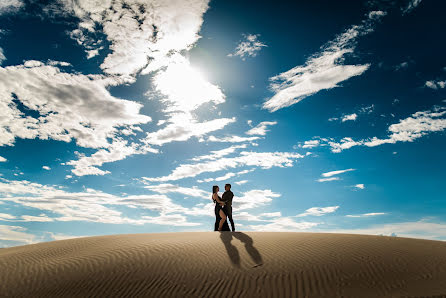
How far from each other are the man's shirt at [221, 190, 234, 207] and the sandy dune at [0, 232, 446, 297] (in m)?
3.15

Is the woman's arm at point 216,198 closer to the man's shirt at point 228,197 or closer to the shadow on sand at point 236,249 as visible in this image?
the man's shirt at point 228,197

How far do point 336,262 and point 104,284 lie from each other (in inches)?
279

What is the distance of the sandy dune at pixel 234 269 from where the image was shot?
820 centimetres

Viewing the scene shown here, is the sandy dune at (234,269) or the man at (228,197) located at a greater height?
the man at (228,197)

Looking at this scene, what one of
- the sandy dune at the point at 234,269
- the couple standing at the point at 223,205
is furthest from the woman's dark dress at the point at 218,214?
the sandy dune at the point at 234,269

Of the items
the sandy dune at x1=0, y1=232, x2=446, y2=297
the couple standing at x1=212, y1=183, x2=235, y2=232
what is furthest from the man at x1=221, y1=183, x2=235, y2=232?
the sandy dune at x1=0, y1=232, x2=446, y2=297

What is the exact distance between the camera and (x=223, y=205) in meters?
15.7

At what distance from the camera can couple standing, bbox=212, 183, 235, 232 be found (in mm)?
15688

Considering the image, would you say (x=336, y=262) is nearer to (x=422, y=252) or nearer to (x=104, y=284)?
(x=422, y=252)

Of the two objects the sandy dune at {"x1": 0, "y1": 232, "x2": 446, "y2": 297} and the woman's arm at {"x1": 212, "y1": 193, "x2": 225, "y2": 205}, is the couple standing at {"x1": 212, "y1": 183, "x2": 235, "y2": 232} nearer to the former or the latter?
the woman's arm at {"x1": 212, "y1": 193, "x2": 225, "y2": 205}

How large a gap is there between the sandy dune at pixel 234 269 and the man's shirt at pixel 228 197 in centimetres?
315

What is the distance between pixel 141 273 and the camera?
936 cm

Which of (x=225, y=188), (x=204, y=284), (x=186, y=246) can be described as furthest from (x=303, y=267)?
(x=225, y=188)

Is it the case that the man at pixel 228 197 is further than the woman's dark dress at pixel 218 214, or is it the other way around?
the woman's dark dress at pixel 218 214
